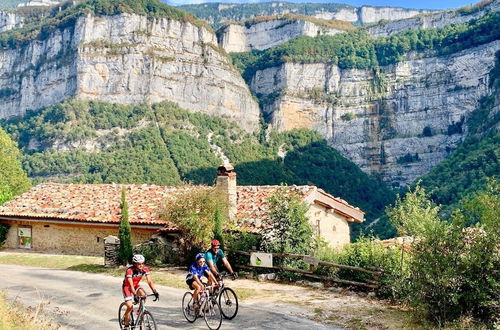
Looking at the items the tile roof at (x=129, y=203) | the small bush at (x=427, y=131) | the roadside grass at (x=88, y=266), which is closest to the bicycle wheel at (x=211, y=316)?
the roadside grass at (x=88, y=266)

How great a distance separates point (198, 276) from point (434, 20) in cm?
15056

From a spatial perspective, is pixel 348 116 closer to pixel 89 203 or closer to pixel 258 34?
pixel 258 34

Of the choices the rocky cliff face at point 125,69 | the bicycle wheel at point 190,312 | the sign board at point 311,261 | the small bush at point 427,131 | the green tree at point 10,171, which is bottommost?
the bicycle wheel at point 190,312

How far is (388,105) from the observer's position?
439 feet

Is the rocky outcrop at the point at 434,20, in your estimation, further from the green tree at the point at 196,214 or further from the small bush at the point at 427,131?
the green tree at the point at 196,214

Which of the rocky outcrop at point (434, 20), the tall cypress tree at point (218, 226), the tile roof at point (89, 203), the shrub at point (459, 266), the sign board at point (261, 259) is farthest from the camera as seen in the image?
the rocky outcrop at point (434, 20)

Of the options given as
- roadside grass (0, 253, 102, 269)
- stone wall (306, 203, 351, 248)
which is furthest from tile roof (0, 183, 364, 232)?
roadside grass (0, 253, 102, 269)

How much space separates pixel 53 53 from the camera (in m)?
120

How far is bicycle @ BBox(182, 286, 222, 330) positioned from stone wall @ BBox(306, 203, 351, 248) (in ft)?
41.5

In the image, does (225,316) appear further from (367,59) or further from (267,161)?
(367,59)

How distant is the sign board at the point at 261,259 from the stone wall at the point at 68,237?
8138 millimetres

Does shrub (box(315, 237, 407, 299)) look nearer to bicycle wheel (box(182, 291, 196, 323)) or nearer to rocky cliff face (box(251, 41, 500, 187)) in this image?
bicycle wheel (box(182, 291, 196, 323))

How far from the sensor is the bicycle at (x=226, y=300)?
1266 centimetres

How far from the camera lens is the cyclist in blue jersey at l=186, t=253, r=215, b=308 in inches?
489
